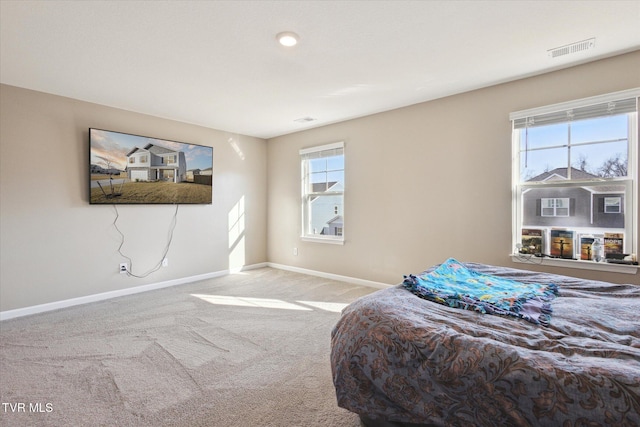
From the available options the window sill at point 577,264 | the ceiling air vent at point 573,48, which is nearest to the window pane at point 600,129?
the ceiling air vent at point 573,48

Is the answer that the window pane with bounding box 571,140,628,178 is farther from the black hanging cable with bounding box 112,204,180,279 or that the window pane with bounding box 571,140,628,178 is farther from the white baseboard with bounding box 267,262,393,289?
the black hanging cable with bounding box 112,204,180,279

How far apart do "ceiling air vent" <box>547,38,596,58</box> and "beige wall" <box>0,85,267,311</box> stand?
4542 millimetres

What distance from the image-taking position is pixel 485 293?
1.83 m

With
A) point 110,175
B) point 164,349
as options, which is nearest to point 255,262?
point 110,175

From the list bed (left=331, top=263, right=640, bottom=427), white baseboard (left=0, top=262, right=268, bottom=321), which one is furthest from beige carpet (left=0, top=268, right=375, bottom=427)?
bed (left=331, top=263, right=640, bottom=427)

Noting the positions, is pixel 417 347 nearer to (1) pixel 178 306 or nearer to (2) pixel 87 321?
(1) pixel 178 306

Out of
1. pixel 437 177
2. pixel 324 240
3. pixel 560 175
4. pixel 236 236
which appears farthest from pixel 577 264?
pixel 236 236

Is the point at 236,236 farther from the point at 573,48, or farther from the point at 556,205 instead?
the point at 573,48

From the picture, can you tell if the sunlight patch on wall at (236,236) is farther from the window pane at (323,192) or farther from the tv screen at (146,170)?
the window pane at (323,192)

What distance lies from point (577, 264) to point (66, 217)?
5476mm

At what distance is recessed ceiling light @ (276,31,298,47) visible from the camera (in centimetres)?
233

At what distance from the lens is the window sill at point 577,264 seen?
2.65m

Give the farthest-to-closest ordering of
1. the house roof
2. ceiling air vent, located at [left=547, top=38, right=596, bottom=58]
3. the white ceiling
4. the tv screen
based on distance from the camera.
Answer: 1. the tv screen
2. the house roof
3. ceiling air vent, located at [left=547, top=38, right=596, bottom=58]
4. the white ceiling

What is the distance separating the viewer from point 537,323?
143 cm
